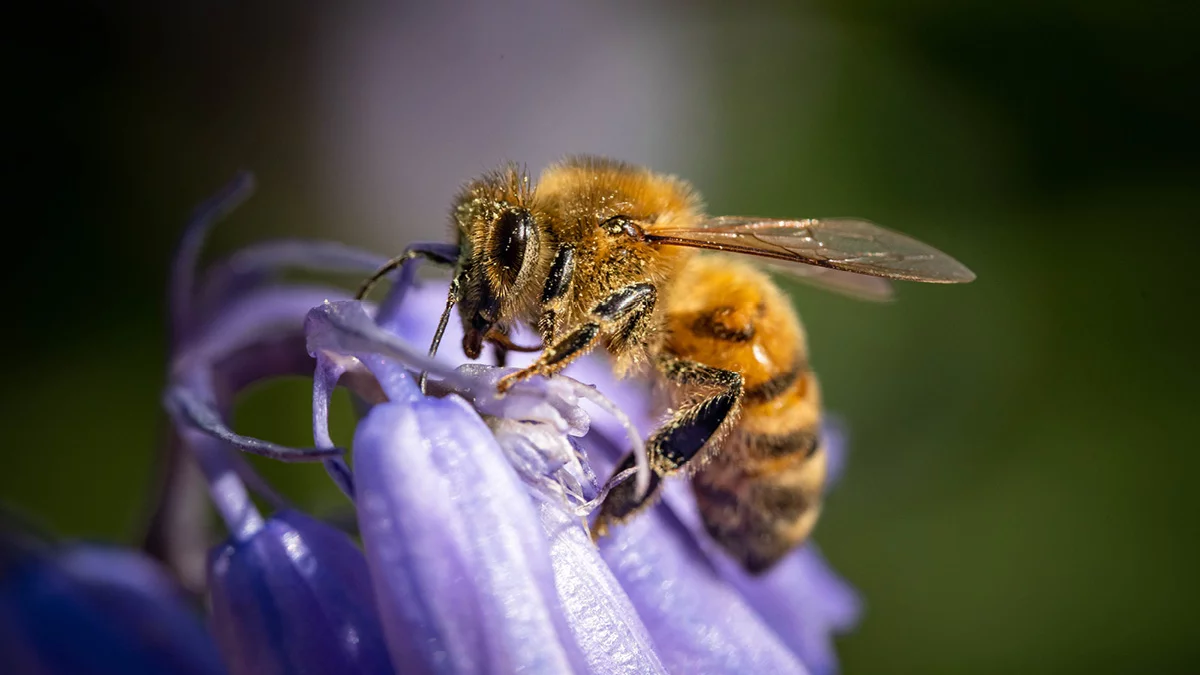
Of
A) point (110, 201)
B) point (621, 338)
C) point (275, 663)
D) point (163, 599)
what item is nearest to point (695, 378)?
point (621, 338)

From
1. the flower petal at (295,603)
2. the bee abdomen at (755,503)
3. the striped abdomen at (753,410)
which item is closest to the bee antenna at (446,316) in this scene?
the flower petal at (295,603)

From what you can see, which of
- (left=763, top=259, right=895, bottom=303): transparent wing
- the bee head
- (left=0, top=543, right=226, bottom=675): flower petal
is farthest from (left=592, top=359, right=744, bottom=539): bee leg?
(left=0, top=543, right=226, bottom=675): flower petal

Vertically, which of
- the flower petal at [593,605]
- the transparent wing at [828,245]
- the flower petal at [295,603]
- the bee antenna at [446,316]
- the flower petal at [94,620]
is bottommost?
the flower petal at [94,620]

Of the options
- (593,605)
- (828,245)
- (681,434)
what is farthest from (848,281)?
(593,605)

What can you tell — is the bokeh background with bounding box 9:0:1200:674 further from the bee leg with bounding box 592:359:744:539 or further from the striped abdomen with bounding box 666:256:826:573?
the bee leg with bounding box 592:359:744:539

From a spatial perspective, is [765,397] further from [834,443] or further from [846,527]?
[846,527]

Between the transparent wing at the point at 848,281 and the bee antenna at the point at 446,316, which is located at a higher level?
the transparent wing at the point at 848,281

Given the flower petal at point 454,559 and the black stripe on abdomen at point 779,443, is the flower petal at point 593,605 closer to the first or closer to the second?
the flower petal at point 454,559

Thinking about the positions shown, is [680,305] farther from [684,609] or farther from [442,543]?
[442,543]
